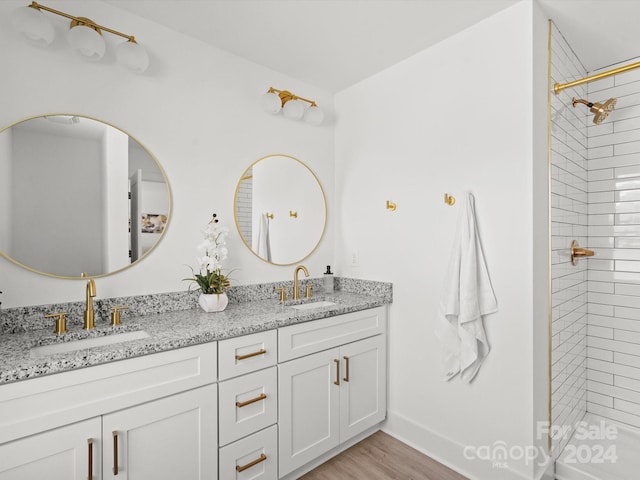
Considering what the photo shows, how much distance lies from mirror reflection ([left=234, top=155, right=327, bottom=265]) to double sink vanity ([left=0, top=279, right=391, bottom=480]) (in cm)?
42

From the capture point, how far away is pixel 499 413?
1.84m

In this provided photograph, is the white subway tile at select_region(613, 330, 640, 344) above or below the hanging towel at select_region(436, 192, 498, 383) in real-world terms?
below

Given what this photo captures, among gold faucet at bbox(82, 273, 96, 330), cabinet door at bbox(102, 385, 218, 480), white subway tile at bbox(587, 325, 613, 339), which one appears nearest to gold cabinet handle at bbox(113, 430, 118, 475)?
cabinet door at bbox(102, 385, 218, 480)

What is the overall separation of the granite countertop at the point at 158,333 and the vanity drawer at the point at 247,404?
0.76ft

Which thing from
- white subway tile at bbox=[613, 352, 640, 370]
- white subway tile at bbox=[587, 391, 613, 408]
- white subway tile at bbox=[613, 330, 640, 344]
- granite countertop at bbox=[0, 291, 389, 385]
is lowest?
white subway tile at bbox=[587, 391, 613, 408]

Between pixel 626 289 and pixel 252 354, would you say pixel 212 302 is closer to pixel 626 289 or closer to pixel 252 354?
pixel 252 354

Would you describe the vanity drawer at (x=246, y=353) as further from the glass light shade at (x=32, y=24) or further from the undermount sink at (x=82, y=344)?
the glass light shade at (x=32, y=24)

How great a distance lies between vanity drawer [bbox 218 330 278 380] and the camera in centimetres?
157

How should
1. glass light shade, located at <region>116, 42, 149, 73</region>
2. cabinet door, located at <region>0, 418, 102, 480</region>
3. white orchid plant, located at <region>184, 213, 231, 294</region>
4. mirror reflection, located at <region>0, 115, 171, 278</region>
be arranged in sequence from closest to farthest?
1. cabinet door, located at <region>0, 418, 102, 480</region>
2. mirror reflection, located at <region>0, 115, 171, 278</region>
3. glass light shade, located at <region>116, 42, 149, 73</region>
4. white orchid plant, located at <region>184, 213, 231, 294</region>

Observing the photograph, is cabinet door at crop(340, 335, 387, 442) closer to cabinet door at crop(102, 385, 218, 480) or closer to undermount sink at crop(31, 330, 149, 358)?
cabinet door at crop(102, 385, 218, 480)

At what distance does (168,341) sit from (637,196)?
296 cm

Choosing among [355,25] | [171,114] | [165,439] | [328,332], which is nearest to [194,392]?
[165,439]

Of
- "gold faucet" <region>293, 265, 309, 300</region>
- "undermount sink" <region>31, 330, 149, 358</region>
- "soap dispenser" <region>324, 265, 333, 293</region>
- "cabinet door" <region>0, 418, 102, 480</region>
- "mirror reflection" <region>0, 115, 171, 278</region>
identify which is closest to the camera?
"cabinet door" <region>0, 418, 102, 480</region>

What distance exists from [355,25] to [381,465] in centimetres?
255
